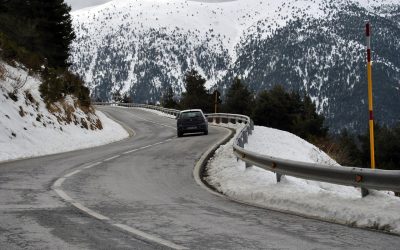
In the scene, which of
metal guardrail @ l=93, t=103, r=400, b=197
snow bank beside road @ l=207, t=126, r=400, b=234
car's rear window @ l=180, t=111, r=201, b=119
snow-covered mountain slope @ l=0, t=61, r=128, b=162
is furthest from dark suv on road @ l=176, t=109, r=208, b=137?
metal guardrail @ l=93, t=103, r=400, b=197

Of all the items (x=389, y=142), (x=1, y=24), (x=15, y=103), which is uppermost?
(x=1, y=24)

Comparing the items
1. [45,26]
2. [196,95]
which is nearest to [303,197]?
[45,26]

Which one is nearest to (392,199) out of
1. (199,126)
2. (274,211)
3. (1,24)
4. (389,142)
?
(274,211)

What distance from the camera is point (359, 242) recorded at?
578 cm

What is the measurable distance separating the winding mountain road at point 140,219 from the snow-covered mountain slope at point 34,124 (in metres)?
6.31

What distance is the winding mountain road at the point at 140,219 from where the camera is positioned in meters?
5.69

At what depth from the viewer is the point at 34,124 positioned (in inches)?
853

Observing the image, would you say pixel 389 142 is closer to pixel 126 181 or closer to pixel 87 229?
pixel 126 181

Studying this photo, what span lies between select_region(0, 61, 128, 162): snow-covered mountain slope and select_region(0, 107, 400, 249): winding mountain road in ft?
20.7

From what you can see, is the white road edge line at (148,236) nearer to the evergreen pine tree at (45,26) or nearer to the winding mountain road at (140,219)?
the winding mountain road at (140,219)

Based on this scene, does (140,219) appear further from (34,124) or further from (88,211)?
(34,124)

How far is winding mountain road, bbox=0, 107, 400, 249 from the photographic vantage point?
5.69 metres

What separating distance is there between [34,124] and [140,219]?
15.8 m

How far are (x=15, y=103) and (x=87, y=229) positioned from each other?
1668 centimetres
